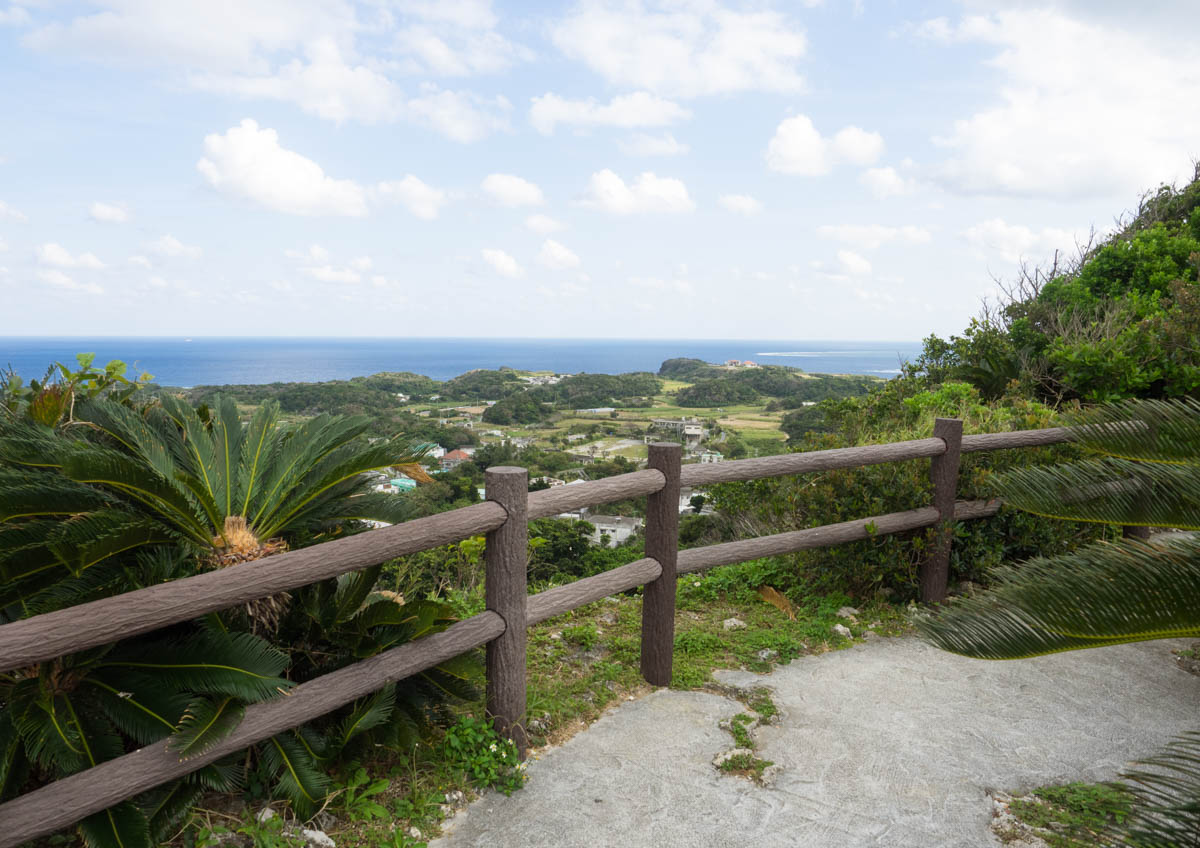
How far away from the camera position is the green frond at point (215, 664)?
2.33 m

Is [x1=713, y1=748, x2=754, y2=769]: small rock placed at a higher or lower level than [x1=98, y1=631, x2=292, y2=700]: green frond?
lower

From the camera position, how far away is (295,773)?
251 centimetres

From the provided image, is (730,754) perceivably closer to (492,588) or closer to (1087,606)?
(492,588)

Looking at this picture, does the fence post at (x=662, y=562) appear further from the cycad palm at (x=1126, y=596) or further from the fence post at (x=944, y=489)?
the fence post at (x=944, y=489)

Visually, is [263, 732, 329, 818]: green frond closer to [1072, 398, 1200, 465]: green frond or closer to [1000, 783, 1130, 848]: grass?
[1000, 783, 1130, 848]: grass

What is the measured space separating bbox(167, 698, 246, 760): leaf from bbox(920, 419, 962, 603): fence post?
3.98 meters

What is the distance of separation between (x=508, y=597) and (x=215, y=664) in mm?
1062

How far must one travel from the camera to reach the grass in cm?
257

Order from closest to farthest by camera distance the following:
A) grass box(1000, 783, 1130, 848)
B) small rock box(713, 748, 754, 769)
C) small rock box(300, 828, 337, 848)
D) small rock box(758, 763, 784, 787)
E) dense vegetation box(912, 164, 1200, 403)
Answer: small rock box(300, 828, 337, 848)
grass box(1000, 783, 1130, 848)
small rock box(758, 763, 784, 787)
small rock box(713, 748, 754, 769)
dense vegetation box(912, 164, 1200, 403)

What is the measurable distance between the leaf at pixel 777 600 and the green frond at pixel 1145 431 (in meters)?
2.09

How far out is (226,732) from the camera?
2242mm

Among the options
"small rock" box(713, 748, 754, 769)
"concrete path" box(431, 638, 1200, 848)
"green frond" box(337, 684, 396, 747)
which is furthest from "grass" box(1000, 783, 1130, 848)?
"green frond" box(337, 684, 396, 747)

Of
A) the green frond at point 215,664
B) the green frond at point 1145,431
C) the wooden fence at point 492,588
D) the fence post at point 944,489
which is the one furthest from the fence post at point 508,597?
the fence post at point 944,489

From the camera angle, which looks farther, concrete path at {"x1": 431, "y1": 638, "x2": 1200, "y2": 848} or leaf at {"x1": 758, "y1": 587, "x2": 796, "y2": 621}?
leaf at {"x1": 758, "y1": 587, "x2": 796, "y2": 621}
